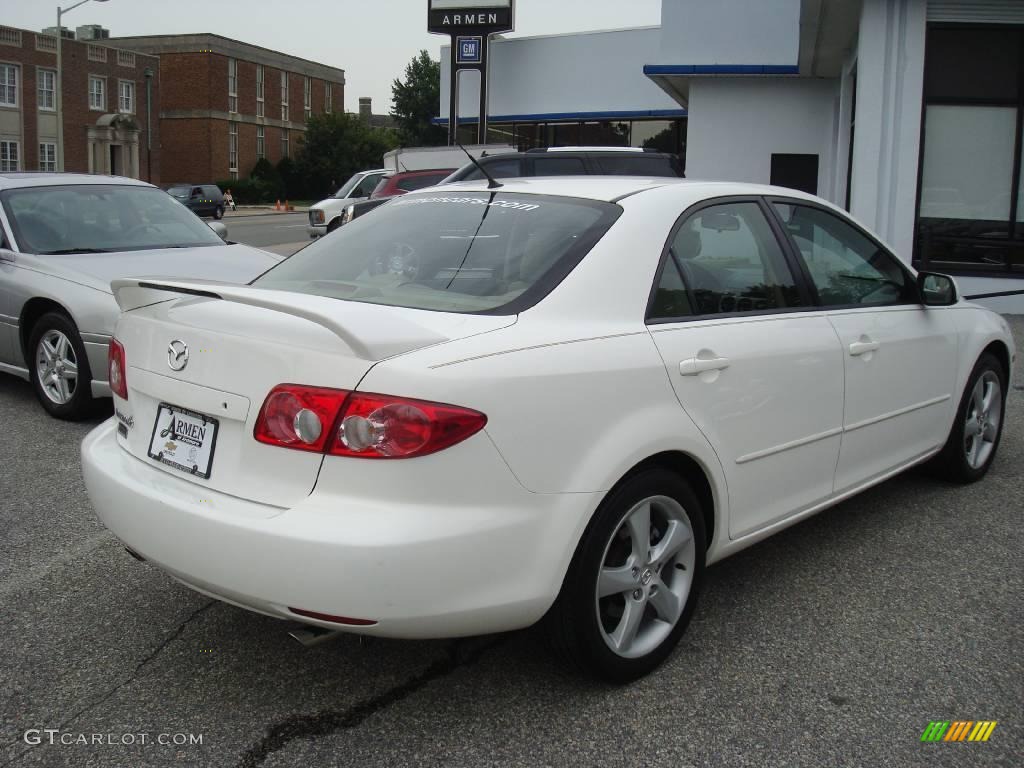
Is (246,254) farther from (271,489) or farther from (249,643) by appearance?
(271,489)

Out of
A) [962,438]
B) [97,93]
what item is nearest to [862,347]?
[962,438]

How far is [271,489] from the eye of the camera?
2.71 meters

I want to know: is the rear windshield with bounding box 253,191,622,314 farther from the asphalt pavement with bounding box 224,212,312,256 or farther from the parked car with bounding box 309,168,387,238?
the asphalt pavement with bounding box 224,212,312,256

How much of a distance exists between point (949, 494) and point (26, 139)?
58441 mm

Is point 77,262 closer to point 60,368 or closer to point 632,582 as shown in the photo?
point 60,368

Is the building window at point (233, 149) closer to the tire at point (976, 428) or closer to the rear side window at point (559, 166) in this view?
the rear side window at point (559, 166)

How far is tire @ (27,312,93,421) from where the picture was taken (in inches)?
257

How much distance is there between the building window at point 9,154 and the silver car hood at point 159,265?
52.2m

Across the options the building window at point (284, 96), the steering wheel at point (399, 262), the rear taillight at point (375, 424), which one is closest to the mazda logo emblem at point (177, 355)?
the rear taillight at point (375, 424)

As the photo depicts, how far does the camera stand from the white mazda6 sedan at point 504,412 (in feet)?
8.54

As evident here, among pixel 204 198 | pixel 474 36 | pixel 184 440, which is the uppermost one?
pixel 474 36

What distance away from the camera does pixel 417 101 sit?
86125mm

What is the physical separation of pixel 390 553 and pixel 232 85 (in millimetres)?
70306

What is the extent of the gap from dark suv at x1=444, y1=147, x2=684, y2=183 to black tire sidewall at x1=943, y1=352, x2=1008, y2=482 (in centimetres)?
644
